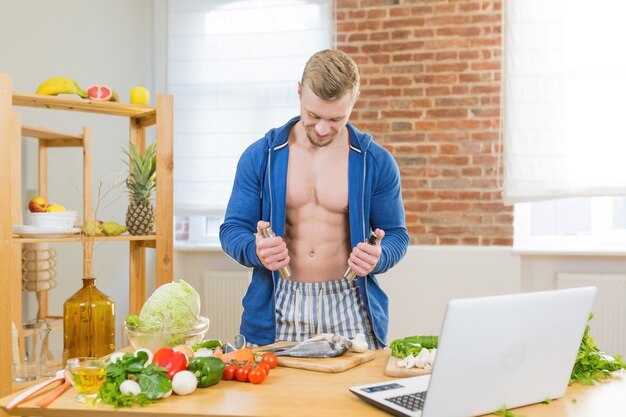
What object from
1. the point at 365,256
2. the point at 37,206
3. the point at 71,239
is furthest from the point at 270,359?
the point at 37,206

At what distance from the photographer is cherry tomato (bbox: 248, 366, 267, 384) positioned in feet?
5.34

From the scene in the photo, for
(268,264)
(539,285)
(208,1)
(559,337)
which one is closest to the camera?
(559,337)

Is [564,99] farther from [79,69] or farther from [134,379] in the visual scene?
[134,379]

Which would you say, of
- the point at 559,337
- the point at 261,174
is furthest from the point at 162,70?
the point at 559,337

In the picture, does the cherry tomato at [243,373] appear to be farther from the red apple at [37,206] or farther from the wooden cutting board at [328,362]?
the red apple at [37,206]

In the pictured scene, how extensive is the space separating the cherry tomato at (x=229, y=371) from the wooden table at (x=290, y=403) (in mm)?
19

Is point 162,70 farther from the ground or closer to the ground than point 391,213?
farther from the ground

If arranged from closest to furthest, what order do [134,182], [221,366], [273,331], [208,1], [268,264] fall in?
[221,366] < [268,264] < [273,331] < [134,182] < [208,1]

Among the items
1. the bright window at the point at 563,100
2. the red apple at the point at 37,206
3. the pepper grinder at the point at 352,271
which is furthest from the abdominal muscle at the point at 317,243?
the bright window at the point at 563,100

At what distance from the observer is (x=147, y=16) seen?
5035 millimetres

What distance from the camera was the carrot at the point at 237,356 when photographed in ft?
5.68

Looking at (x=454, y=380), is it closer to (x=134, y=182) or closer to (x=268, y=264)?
(x=268, y=264)

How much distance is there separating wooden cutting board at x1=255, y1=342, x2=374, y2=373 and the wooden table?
0.18 feet

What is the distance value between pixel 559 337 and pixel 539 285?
3204mm
